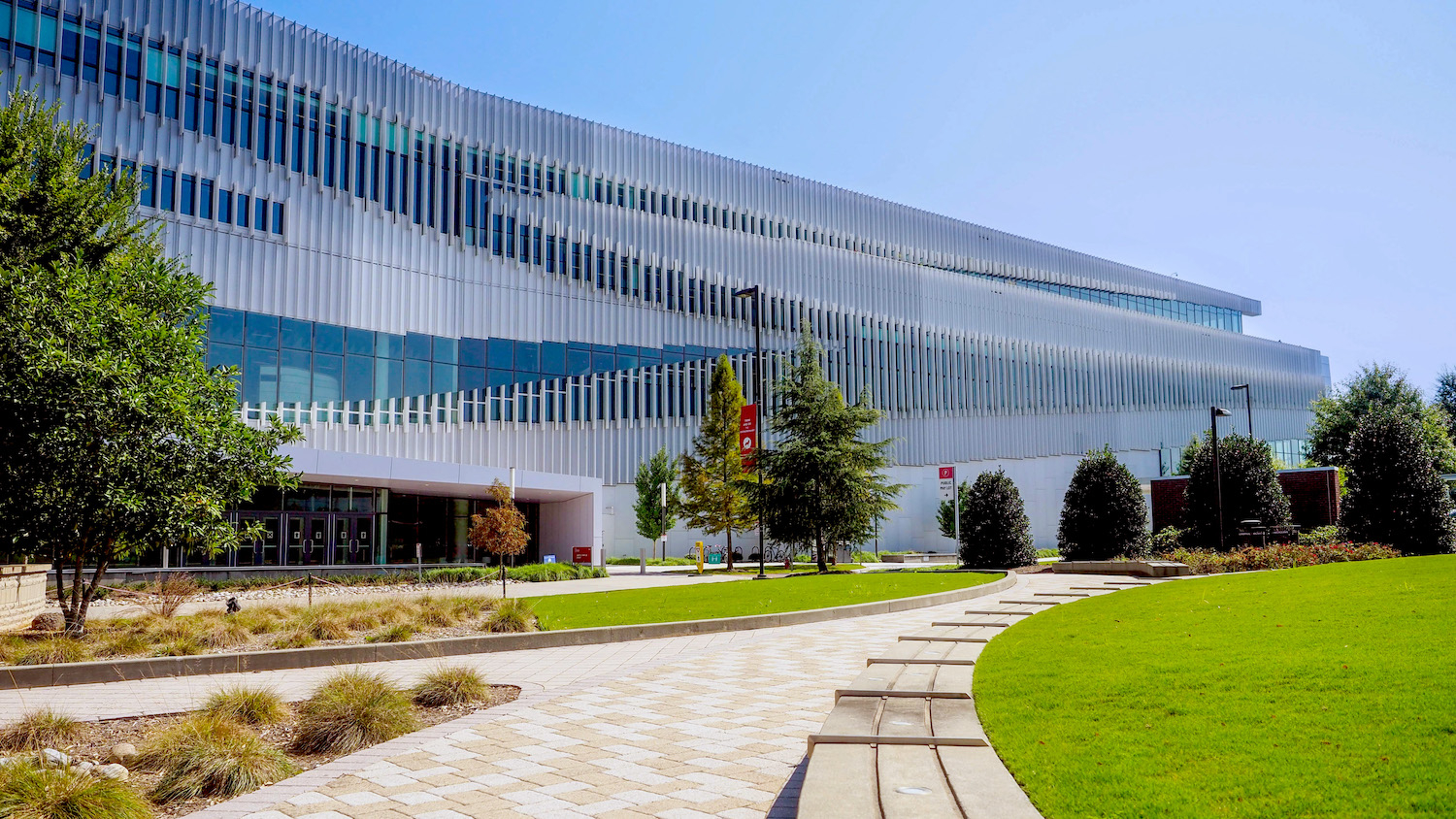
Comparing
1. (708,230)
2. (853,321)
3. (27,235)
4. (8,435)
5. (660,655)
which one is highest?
(708,230)

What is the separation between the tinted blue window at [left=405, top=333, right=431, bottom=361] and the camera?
43.1 meters

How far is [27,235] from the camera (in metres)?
18.7

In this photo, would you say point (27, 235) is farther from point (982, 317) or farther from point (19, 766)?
point (982, 317)

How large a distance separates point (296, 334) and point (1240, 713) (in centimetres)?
3915

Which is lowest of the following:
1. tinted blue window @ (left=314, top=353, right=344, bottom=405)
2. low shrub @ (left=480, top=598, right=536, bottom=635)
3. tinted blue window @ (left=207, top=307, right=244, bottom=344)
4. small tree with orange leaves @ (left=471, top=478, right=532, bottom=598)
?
low shrub @ (left=480, top=598, right=536, bottom=635)

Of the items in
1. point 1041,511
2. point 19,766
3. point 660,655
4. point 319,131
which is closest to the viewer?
point 19,766

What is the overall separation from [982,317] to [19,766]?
69.6 metres

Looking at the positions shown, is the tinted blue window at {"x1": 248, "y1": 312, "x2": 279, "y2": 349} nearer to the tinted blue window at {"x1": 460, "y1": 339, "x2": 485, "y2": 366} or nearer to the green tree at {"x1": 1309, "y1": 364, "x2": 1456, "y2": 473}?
the tinted blue window at {"x1": 460, "y1": 339, "x2": 485, "y2": 366}

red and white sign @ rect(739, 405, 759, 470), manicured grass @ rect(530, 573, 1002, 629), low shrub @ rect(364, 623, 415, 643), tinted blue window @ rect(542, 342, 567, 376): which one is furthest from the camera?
tinted blue window @ rect(542, 342, 567, 376)

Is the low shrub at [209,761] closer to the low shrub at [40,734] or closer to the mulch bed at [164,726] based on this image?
the mulch bed at [164,726]

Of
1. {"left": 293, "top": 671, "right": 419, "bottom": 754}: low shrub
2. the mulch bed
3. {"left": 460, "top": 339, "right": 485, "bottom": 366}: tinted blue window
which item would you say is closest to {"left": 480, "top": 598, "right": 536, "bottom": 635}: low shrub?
the mulch bed

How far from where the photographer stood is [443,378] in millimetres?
44031

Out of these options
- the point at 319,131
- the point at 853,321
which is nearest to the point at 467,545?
the point at 319,131

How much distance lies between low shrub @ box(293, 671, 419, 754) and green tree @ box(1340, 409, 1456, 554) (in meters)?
Answer: 32.5
